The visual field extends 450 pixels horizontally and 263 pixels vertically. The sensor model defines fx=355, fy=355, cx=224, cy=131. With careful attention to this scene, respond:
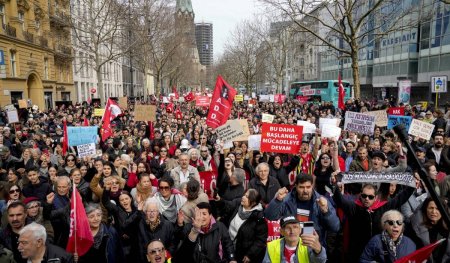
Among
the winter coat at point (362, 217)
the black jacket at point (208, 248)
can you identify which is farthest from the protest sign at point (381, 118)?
the black jacket at point (208, 248)

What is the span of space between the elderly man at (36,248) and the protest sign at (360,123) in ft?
22.8

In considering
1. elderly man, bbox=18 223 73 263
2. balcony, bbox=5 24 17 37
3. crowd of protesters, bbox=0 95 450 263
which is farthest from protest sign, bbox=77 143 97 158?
balcony, bbox=5 24 17 37

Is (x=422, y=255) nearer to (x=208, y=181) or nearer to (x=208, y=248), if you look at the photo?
(x=208, y=248)

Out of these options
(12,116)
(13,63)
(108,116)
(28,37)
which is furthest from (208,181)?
(28,37)

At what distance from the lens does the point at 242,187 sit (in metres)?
5.37

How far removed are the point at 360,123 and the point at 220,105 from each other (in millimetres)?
3344

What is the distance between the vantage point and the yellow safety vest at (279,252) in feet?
10.3

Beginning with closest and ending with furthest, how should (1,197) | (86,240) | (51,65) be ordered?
1. (86,240)
2. (1,197)
3. (51,65)

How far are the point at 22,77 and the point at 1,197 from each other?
27963 mm

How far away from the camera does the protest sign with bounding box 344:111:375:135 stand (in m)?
8.21

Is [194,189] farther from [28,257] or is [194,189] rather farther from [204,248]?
[28,257]

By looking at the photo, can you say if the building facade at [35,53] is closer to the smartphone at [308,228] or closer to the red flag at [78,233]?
the red flag at [78,233]

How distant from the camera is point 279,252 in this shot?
10.5 ft

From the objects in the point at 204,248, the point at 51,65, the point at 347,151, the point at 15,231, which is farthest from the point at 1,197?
the point at 51,65
